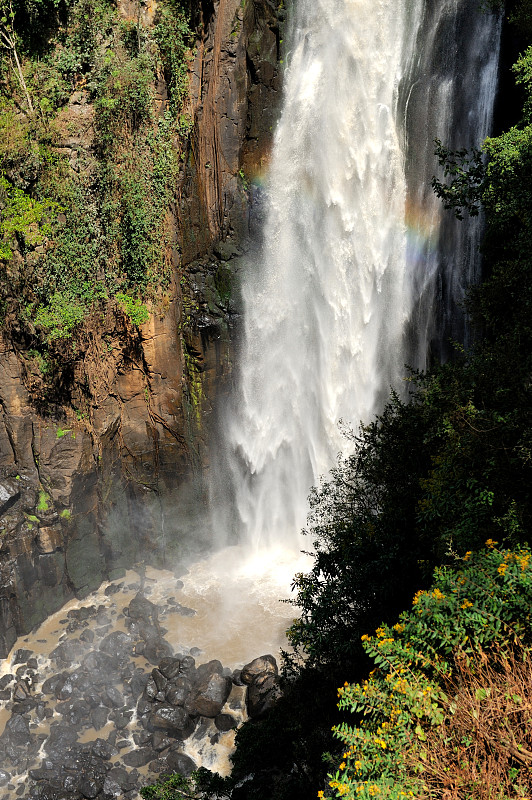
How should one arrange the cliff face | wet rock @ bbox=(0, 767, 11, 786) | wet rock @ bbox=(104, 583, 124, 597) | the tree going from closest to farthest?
wet rock @ bbox=(0, 767, 11, 786), the tree, the cliff face, wet rock @ bbox=(104, 583, 124, 597)

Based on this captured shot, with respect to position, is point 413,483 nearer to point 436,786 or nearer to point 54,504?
point 436,786

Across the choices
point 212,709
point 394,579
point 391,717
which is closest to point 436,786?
point 391,717

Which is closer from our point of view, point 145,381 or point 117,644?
point 117,644

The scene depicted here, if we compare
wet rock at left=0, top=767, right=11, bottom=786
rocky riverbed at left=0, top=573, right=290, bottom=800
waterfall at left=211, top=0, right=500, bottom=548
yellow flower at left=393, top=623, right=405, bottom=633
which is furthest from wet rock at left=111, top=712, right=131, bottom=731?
yellow flower at left=393, top=623, right=405, bottom=633

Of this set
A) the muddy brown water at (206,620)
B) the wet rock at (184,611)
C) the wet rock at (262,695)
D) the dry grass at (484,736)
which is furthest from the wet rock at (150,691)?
the dry grass at (484,736)

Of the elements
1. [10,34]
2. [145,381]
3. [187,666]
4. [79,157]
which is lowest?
[187,666]

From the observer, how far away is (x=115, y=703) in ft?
48.7

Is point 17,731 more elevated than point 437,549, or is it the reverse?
point 437,549

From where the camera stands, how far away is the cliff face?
16.7 m

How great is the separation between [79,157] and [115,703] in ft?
45.5

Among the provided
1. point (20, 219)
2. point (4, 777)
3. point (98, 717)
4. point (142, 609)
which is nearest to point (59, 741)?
point (98, 717)

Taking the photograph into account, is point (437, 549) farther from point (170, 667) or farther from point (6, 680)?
point (6, 680)

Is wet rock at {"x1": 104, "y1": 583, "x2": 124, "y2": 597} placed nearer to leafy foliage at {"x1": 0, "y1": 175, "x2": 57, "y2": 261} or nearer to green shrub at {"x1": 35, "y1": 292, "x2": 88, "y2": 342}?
green shrub at {"x1": 35, "y1": 292, "x2": 88, "y2": 342}

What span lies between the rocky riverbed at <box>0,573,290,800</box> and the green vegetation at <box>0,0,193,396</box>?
6961 millimetres
